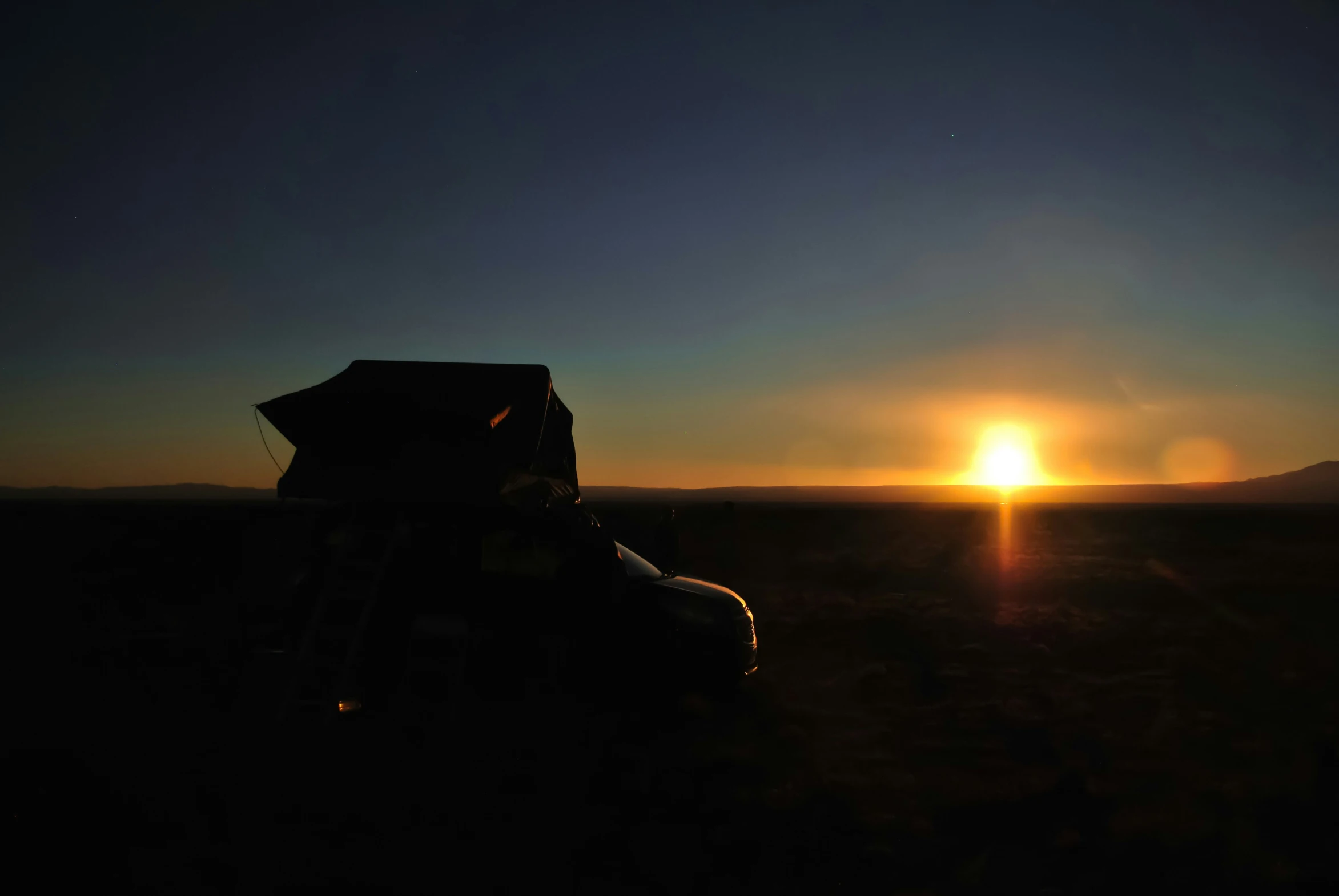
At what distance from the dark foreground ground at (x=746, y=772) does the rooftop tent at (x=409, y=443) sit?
62 cm

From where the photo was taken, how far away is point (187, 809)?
4605mm

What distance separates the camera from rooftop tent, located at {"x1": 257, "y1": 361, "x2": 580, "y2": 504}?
21.0 ft

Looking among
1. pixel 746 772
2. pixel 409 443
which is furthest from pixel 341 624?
pixel 746 772

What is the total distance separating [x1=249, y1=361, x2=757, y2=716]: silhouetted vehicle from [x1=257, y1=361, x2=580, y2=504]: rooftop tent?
0.01 metres

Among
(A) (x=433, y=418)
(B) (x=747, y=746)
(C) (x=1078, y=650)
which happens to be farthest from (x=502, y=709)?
(C) (x=1078, y=650)

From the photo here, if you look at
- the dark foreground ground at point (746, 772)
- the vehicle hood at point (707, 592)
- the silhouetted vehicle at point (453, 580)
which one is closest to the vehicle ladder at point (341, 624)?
the silhouetted vehicle at point (453, 580)

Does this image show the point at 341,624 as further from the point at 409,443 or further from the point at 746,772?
the point at 746,772

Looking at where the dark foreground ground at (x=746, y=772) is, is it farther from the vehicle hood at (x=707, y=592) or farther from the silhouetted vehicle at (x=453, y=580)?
the vehicle hood at (x=707, y=592)

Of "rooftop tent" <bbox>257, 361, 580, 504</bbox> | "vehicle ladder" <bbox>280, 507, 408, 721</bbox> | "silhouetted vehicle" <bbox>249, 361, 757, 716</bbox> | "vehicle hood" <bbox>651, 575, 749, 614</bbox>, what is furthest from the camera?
"vehicle hood" <bbox>651, 575, 749, 614</bbox>

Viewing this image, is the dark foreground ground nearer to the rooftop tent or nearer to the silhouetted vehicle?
the silhouetted vehicle

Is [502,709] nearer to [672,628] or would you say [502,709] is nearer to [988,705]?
[672,628]

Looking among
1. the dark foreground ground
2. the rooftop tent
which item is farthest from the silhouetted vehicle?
the dark foreground ground

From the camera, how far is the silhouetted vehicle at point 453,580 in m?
5.97

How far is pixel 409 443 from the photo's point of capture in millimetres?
6570
